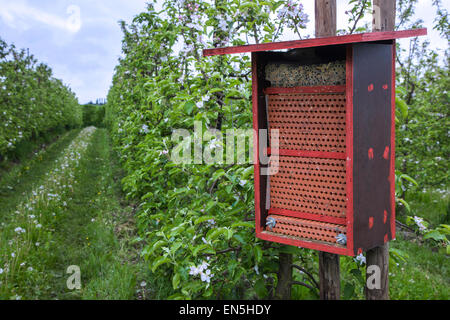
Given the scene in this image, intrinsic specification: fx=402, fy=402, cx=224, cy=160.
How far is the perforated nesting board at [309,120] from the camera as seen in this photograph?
230 centimetres

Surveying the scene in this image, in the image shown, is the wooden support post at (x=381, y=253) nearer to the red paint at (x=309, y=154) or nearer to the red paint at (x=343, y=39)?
the red paint at (x=343, y=39)

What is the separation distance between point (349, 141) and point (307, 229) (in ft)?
2.05

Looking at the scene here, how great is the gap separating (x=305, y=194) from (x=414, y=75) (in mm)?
6124

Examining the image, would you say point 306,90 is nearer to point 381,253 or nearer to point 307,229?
point 307,229

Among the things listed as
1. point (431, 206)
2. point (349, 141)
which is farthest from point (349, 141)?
point (431, 206)

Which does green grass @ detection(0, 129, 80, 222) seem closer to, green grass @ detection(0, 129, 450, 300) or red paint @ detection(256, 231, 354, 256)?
green grass @ detection(0, 129, 450, 300)

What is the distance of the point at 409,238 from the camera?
6.77 meters

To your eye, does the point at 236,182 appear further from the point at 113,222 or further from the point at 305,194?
the point at 113,222

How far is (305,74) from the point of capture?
236 centimetres

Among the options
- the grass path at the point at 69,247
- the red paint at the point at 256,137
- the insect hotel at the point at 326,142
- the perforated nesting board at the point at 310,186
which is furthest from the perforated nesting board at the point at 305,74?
the grass path at the point at 69,247

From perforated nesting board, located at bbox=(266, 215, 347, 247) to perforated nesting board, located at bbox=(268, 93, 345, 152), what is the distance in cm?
44

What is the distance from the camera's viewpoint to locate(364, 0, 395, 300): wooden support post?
255 cm

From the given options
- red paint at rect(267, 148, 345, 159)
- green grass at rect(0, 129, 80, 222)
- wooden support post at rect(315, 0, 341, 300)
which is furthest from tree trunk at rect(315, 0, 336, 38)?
green grass at rect(0, 129, 80, 222)

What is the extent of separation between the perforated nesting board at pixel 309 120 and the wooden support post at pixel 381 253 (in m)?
0.66
